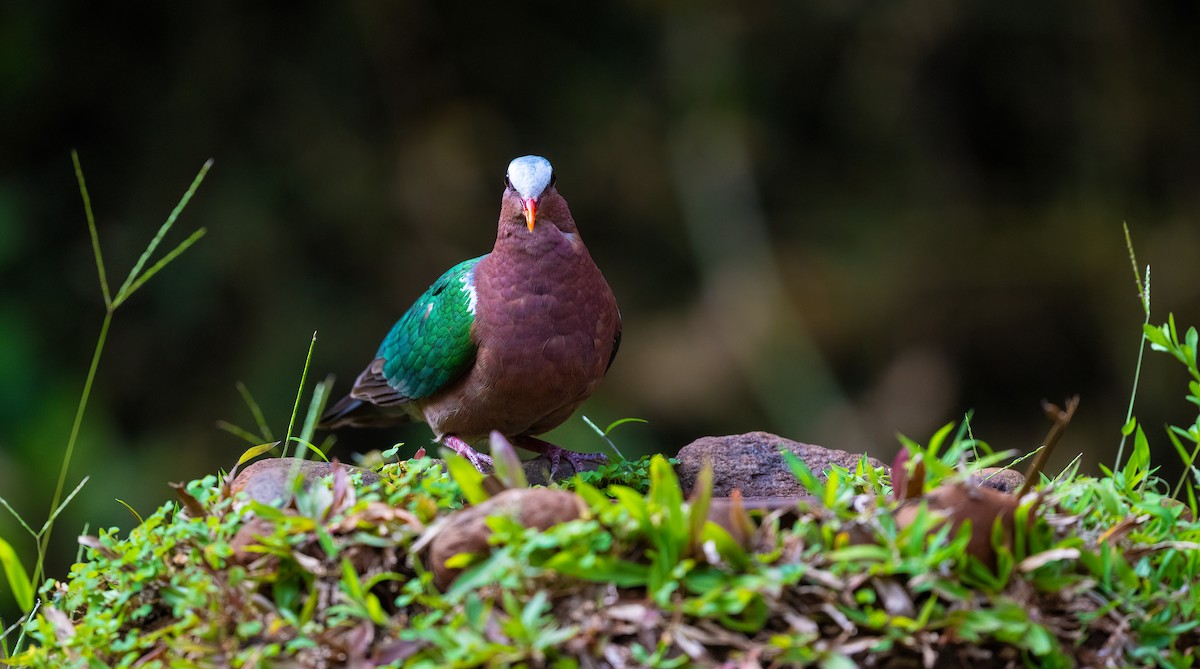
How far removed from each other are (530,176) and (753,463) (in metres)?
1.03

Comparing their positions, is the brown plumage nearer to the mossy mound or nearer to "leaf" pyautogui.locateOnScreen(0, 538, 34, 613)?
the mossy mound

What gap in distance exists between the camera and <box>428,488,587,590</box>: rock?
2000mm

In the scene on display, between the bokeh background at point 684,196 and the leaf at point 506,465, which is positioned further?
the bokeh background at point 684,196

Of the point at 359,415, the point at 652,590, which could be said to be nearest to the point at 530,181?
the point at 359,415

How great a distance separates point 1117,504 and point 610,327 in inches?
62.1

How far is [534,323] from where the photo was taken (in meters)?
3.45

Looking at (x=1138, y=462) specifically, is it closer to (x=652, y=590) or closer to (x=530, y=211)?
(x=652, y=590)

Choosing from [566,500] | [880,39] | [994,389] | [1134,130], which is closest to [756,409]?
[994,389]

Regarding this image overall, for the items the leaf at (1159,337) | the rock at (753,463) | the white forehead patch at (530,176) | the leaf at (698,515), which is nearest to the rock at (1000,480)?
the rock at (753,463)

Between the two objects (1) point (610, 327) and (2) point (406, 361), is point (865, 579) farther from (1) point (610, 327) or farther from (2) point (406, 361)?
(2) point (406, 361)

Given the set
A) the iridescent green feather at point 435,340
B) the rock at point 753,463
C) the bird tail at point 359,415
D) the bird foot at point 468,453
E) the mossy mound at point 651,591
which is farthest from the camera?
the bird tail at point 359,415

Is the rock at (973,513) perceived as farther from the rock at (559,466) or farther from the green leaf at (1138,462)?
the rock at (559,466)

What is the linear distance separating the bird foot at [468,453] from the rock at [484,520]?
5.60 ft

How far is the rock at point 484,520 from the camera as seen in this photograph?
200 cm
